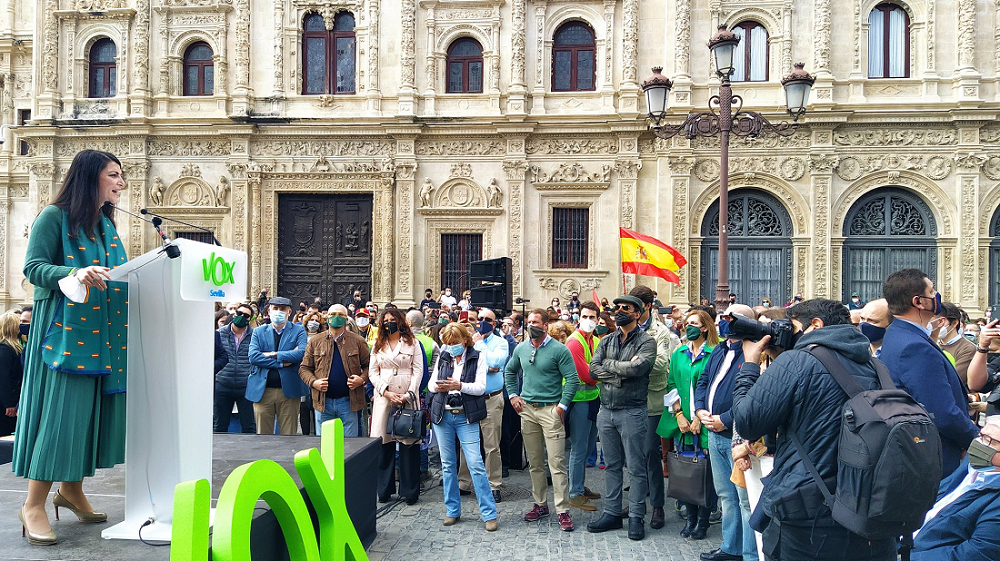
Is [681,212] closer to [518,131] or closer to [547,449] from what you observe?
[518,131]

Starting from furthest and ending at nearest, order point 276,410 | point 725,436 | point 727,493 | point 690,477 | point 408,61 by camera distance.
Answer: point 408,61, point 276,410, point 690,477, point 727,493, point 725,436

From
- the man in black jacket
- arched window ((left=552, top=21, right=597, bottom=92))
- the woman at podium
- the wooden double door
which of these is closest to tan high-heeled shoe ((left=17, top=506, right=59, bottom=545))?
the woman at podium

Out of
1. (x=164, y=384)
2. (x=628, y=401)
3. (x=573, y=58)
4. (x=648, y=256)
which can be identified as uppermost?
(x=573, y=58)

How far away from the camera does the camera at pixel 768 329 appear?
389 centimetres

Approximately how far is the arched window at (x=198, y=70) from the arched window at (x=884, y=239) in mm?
20810

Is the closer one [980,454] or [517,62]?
[980,454]

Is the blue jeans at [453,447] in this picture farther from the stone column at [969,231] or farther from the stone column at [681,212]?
the stone column at [969,231]

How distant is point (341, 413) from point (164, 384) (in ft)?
14.5

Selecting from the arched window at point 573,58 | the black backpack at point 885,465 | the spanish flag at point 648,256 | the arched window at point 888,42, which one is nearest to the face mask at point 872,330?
the black backpack at point 885,465

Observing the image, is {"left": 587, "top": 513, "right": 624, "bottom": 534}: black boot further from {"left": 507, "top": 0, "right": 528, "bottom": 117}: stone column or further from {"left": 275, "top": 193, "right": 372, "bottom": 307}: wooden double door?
{"left": 275, "top": 193, "right": 372, "bottom": 307}: wooden double door

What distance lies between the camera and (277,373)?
27.5 feet

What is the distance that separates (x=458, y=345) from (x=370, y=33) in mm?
17208

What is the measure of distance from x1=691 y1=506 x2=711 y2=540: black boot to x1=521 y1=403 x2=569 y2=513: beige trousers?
1239mm

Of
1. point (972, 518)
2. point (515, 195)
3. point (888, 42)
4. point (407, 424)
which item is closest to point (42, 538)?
point (407, 424)
